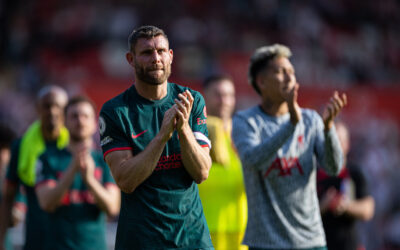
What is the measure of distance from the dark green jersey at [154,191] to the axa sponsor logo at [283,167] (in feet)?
3.46

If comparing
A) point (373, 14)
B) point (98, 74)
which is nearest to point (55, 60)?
point (98, 74)

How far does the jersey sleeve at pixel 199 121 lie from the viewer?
11.1ft

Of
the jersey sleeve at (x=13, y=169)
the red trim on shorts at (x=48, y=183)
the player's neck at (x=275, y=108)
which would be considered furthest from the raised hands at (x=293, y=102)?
the jersey sleeve at (x=13, y=169)

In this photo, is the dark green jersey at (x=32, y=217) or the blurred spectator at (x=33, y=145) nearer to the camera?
the dark green jersey at (x=32, y=217)

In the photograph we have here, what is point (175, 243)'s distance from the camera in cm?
318

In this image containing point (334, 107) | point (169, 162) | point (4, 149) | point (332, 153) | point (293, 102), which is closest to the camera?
point (169, 162)

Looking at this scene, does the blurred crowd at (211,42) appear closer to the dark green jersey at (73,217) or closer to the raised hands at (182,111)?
the dark green jersey at (73,217)

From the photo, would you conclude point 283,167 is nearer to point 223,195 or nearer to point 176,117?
point 223,195

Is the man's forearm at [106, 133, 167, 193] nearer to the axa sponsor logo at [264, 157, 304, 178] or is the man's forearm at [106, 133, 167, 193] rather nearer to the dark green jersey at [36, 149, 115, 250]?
the axa sponsor logo at [264, 157, 304, 178]

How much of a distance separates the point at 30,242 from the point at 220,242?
1.67 m

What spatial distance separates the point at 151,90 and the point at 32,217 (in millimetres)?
2556

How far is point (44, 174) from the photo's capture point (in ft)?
16.9

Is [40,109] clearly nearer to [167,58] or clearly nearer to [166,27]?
[167,58]

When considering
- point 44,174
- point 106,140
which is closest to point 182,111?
point 106,140
